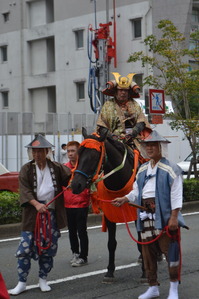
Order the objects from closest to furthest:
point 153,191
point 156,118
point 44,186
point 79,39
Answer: point 153,191 < point 44,186 < point 156,118 < point 79,39

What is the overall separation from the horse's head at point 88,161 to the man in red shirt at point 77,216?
1.58m

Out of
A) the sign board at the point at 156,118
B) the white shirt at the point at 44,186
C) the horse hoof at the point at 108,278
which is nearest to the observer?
the white shirt at the point at 44,186

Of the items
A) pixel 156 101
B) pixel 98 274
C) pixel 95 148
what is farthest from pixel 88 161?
pixel 156 101

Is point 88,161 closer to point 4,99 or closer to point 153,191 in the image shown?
point 153,191

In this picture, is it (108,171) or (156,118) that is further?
(156,118)

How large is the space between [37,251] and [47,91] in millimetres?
34513

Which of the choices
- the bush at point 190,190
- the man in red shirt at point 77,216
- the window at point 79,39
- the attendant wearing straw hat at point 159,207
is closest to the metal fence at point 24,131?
the bush at point 190,190

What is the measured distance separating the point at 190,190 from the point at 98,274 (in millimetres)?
8893

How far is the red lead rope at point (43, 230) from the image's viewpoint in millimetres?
7008

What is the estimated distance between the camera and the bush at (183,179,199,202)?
16.5 m

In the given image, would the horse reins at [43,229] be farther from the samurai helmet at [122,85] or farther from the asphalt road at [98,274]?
the samurai helmet at [122,85]

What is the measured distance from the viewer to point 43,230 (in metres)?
7.04

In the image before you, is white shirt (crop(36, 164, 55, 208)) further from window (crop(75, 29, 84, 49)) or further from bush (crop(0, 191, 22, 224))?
window (crop(75, 29, 84, 49))

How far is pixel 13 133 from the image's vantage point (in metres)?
24.3
